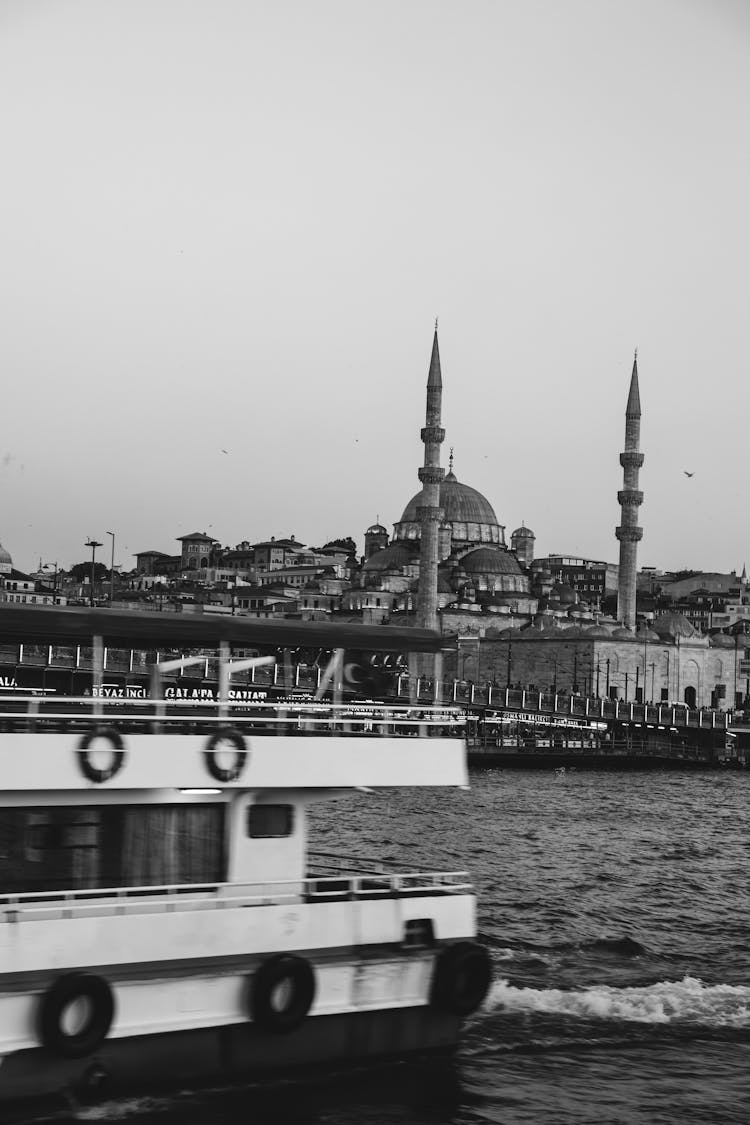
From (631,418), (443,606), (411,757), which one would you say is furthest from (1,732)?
(443,606)

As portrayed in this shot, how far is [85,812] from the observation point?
1125 centimetres

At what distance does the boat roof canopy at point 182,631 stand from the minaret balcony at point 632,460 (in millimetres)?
72736

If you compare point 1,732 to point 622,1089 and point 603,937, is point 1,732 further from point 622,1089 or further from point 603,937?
point 603,937

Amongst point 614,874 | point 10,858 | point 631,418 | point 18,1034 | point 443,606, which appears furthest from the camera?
point 443,606

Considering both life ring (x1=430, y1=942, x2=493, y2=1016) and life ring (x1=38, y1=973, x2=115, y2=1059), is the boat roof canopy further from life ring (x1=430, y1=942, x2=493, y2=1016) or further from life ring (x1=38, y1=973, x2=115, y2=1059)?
life ring (x1=38, y1=973, x2=115, y2=1059)

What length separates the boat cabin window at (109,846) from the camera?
11.0 m

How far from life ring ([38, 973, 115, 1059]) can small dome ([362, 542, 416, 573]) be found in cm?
9805

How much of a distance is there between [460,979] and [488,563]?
3844 inches

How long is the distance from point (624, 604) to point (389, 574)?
79.8ft

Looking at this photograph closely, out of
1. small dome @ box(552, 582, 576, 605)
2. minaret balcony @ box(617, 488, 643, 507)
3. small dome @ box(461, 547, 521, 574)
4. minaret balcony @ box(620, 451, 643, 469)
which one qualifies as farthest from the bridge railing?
small dome @ box(552, 582, 576, 605)

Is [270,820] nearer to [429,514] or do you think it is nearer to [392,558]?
[429,514]

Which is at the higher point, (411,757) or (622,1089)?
(411,757)

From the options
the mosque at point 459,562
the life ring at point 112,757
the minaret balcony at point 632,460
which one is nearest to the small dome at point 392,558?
the mosque at point 459,562

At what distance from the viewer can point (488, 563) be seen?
10912 centimetres
